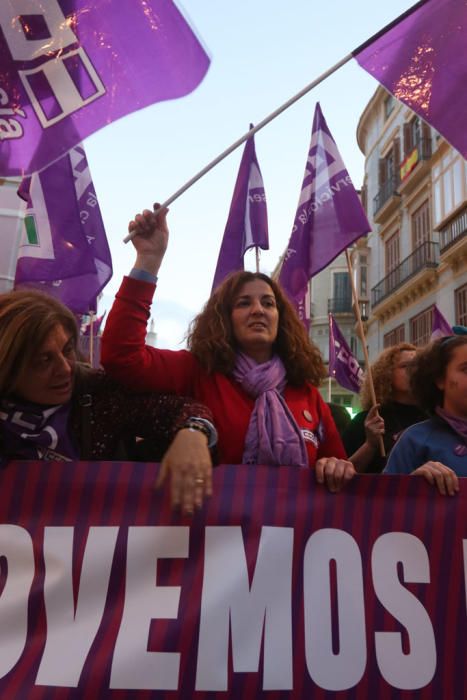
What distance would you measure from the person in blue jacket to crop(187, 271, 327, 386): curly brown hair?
0.44 metres

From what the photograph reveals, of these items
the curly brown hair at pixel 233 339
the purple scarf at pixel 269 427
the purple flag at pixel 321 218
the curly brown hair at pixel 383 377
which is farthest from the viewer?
the purple flag at pixel 321 218

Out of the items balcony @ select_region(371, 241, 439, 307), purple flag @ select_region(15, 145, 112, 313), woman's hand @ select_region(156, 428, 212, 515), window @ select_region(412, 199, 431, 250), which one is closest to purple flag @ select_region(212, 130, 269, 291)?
purple flag @ select_region(15, 145, 112, 313)

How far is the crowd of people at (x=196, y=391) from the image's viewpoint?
2197 millimetres

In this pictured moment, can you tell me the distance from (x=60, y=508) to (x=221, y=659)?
2.25 feet

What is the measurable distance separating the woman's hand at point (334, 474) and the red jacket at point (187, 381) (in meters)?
0.31

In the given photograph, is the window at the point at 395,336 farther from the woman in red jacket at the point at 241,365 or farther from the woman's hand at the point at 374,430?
the woman in red jacket at the point at 241,365

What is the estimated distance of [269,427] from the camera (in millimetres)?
2484

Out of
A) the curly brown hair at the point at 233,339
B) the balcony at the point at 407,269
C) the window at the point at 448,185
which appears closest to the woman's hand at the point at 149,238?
the curly brown hair at the point at 233,339

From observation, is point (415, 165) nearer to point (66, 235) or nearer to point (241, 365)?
point (66, 235)

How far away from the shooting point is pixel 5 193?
725 centimetres

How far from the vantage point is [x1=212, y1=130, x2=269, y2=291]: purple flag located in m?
6.36

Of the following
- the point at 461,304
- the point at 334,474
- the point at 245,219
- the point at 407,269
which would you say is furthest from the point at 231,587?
the point at 407,269

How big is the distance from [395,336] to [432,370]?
77.7 feet

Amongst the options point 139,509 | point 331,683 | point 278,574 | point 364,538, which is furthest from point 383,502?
point 139,509
